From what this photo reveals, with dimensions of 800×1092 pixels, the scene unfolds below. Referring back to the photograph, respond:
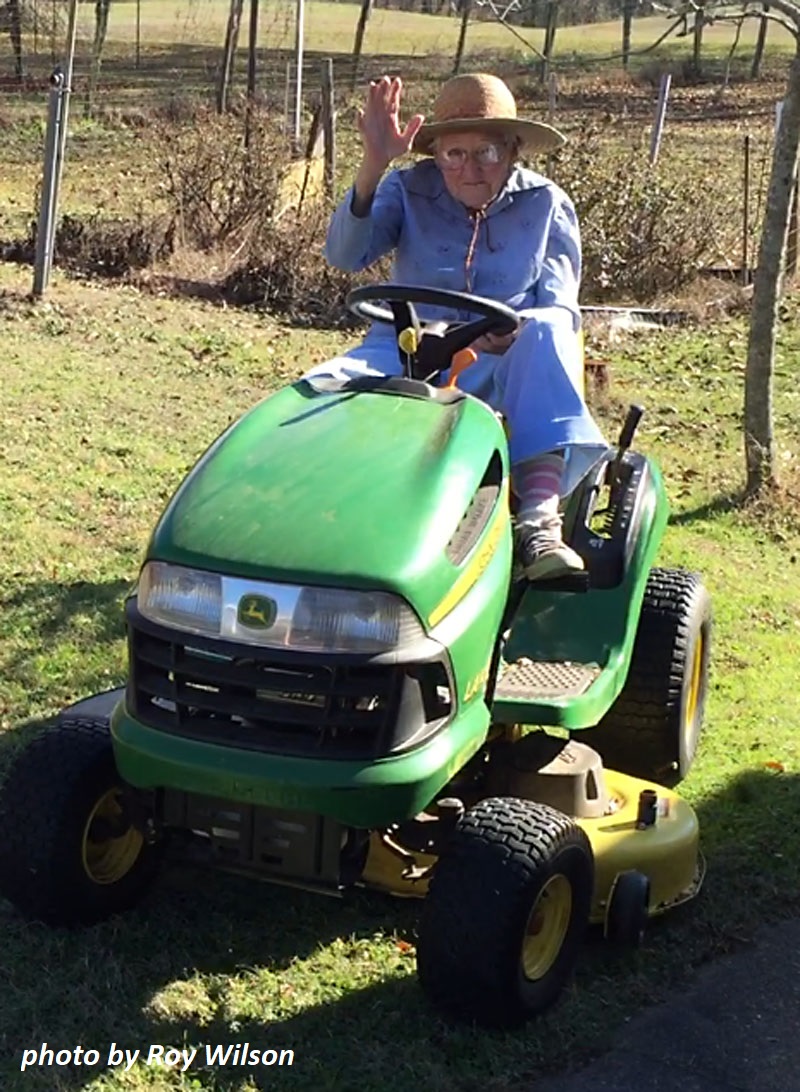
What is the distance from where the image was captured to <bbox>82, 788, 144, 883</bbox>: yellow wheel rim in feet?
11.8

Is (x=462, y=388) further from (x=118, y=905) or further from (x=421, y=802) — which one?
(x=118, y=905)

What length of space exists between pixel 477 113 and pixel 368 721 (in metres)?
1.88

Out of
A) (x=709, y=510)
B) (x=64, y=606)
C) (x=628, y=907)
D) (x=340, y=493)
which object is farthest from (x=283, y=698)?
(x=709, y=510)

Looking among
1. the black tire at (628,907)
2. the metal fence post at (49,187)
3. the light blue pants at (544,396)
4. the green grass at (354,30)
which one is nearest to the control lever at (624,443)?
the light blue pants at (544,396)

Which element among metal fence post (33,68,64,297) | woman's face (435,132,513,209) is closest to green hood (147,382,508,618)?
woman's face (435,132,513,209)

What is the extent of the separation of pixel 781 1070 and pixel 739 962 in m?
0.45

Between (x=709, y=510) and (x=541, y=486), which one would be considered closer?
(x=541, y=486)

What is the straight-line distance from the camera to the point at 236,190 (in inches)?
489

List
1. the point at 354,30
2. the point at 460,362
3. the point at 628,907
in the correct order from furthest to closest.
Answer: the point at 354,30, the point at 460,362, the point at 628,907

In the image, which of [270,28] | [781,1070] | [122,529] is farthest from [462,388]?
[270,28]

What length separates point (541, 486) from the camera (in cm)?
376

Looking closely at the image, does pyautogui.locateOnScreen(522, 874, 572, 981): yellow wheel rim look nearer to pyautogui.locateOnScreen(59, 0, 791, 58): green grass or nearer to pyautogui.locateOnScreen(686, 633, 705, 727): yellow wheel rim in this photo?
pyautogui.locateOnScreen(686, 633, 705, 727): yellow wheel rim

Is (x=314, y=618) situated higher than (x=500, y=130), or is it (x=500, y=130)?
(x=500, y=130)

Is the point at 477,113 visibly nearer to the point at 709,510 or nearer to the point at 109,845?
the point at 109,845
